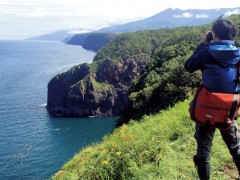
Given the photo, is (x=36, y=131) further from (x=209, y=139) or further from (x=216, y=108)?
(x=216, y=108)

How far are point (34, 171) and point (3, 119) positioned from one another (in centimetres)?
3214

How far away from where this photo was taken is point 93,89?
9794cm

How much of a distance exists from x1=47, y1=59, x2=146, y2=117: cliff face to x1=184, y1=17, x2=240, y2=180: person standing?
8128 centimetres

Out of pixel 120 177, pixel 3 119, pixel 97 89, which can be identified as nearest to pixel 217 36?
pixel 120 177

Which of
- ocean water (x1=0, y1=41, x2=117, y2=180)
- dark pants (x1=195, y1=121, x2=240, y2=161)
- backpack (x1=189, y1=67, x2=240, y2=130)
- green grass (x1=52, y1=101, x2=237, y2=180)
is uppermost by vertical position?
backpack (x1=189, y1=67, x2=240, y2=130)

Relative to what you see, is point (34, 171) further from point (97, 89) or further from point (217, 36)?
point (97, 89)

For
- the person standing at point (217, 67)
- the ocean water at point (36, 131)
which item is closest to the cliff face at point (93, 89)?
the ocean water at point (36, 131)

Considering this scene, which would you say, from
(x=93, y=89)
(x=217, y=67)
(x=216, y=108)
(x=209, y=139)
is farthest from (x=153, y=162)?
(x=93, y=89)

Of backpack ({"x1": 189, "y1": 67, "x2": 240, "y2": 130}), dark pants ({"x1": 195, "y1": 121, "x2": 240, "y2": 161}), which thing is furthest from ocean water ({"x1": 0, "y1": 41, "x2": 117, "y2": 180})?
backpack ({"x1": 189, "y1": 67, "x2": 240, "y2": 130})

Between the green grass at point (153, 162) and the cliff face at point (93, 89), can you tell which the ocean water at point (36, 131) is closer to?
the cliff face at point (93, 89)

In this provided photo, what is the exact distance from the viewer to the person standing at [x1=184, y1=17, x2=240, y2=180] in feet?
16.2

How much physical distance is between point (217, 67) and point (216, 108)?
609mm

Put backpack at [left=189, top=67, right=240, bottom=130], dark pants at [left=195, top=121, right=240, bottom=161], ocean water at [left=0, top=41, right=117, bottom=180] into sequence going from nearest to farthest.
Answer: backpack at [left=189, top=67, right=240, bottom=130], dark pants at [left=195, top=121, right=240, bottom=161], ocean water at [left=0, top=41, right=117, bottom=180]

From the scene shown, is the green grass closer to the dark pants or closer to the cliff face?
the dark pants
